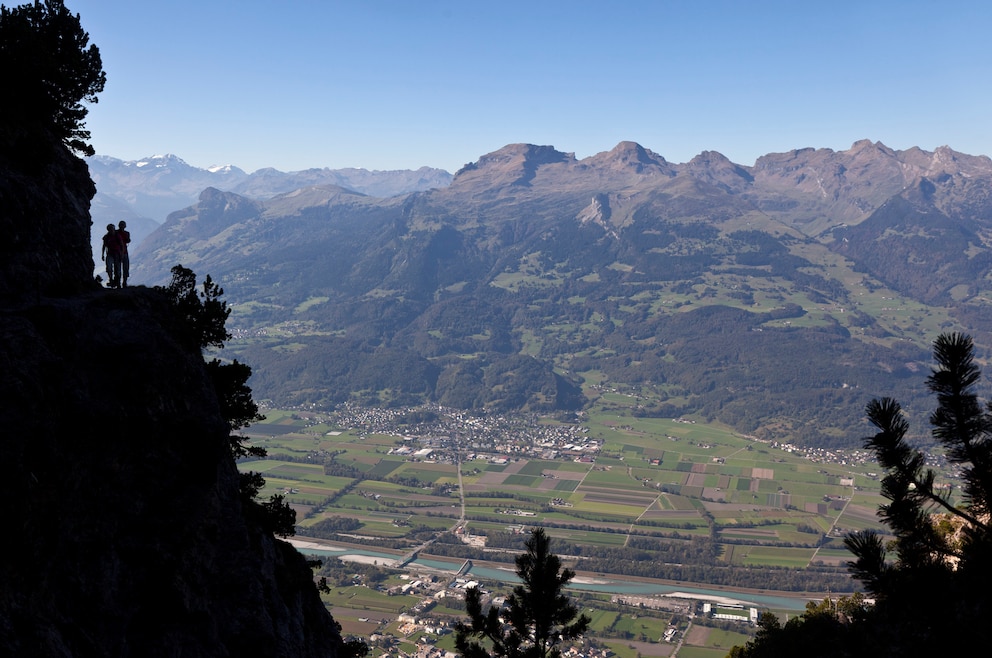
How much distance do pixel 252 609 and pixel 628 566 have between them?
109477 mm

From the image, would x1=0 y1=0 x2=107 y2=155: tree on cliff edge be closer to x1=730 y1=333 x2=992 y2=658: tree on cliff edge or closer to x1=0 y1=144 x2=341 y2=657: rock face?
x1=0 y1=144 x2=341 y2=657: rock face

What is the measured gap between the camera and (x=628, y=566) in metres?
120

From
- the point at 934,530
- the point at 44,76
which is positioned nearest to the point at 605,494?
the point at 44,76

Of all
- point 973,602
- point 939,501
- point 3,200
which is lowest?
point 973,602

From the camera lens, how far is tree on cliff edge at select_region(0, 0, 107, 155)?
20.8 metres

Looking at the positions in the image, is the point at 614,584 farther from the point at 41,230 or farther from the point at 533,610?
the point at 41,230

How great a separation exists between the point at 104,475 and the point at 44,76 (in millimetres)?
16222

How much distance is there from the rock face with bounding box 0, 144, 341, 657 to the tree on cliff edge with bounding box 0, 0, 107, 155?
4.95 ft

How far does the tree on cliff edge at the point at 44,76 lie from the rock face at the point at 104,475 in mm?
1509

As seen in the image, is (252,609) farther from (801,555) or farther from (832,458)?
(832,458)

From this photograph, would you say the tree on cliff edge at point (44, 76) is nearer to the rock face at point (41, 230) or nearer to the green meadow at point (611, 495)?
the rock face at point (41, 230)

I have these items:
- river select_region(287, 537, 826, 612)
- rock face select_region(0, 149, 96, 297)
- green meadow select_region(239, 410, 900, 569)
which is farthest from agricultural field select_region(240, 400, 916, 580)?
rock face select_region(0, 149, 96, 297)

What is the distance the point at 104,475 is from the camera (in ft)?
54.7

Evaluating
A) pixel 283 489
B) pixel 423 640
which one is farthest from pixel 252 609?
pixel 283 489
